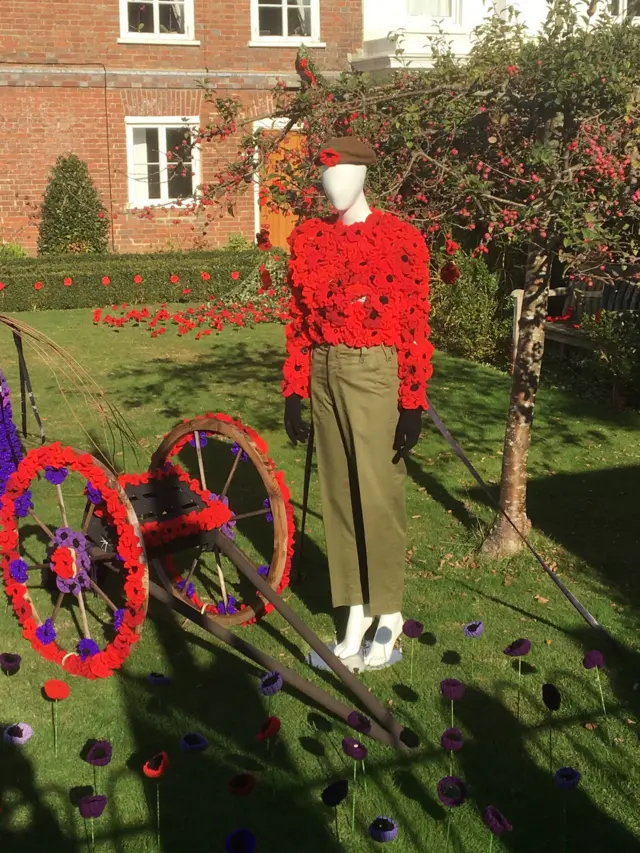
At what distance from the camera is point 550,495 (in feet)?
21.7

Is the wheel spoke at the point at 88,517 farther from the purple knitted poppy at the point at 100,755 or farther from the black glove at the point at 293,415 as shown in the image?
the purple knitted poppy at the point at 100,755

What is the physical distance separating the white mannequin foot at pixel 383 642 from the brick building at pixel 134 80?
14.7 meters

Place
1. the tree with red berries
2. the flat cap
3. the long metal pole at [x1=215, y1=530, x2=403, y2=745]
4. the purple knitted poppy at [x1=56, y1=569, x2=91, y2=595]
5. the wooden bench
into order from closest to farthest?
the long metal pole at [x1=215, y1=530, x2=403, y2=745]
the flat cap
the purple knitted poppy at [x1=56, y1=569, x2=91, y2=595]
the tree with red berries
the wooden bench

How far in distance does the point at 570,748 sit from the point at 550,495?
120 inches

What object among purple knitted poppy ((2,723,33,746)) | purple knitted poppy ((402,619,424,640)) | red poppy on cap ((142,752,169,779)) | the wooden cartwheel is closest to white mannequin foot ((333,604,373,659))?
the wooden cartwheel

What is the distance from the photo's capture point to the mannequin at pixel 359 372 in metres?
4.10

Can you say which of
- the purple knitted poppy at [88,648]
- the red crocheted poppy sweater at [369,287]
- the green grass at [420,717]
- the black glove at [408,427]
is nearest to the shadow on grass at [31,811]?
the green grass at [420,717]

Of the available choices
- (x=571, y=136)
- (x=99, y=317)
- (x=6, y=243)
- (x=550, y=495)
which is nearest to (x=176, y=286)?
(x=99, y=317)

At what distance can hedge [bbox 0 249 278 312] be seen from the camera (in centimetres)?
1483

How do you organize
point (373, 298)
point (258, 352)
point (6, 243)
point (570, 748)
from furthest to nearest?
point (6, 243), point (258, 352), point (373, 298), point (570, 748)

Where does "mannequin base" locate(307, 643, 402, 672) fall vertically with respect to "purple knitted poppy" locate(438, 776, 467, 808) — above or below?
below

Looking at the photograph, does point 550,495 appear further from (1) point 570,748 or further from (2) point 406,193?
(1) point 570,748

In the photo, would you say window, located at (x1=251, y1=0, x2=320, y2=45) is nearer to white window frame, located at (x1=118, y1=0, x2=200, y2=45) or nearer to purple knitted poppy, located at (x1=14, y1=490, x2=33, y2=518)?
white window frame, located at (x1=118, y1=0, x2=200, y2=45)

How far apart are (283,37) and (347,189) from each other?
53.9 feet
